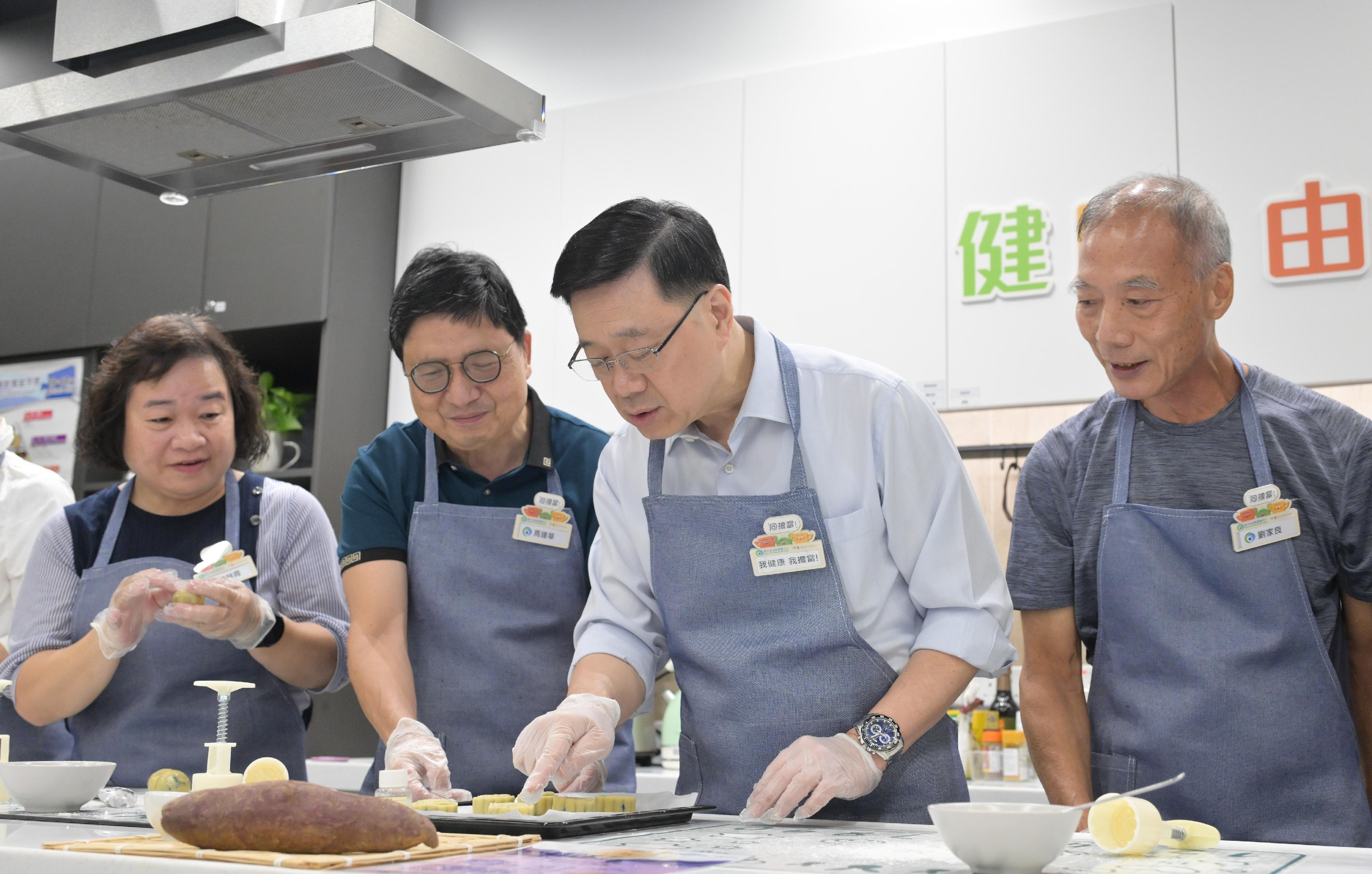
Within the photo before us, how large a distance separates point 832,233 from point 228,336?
1977 mm

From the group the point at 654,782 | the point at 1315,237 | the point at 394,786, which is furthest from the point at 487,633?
the point at 1315,237

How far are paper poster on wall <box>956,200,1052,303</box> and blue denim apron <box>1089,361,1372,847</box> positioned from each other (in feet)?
4.58

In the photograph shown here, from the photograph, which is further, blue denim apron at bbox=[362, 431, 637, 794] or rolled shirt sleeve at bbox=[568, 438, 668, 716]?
blue denim apron at bbox=[362, 431, 637, 794]

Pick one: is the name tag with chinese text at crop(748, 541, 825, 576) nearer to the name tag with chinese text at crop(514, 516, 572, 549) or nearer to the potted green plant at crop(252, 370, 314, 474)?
the name tag with chinese text at crop(514, 516, 572, 549)

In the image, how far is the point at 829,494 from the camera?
1.63m

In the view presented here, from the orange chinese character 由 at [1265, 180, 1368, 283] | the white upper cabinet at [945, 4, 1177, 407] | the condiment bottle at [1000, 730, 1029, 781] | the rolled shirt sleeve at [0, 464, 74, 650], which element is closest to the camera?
the rolled shirt sleeve at [0, 464, 74, 650]

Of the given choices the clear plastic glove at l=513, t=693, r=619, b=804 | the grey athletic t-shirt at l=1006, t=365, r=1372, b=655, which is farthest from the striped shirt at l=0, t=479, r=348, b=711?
the grey athletic t-shirt at l=1006, t=365, r=1372, b=655

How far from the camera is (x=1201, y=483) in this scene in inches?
69.2

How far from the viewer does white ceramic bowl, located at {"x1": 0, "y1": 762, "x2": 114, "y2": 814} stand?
1.48m

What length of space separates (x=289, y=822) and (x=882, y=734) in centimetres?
70

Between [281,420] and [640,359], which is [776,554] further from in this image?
[281,420]

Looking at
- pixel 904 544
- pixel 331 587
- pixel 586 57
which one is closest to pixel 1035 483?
pixel 904 544

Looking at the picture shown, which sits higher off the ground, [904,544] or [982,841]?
[904,544]

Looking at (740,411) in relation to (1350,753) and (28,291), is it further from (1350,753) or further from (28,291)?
(28,291)
